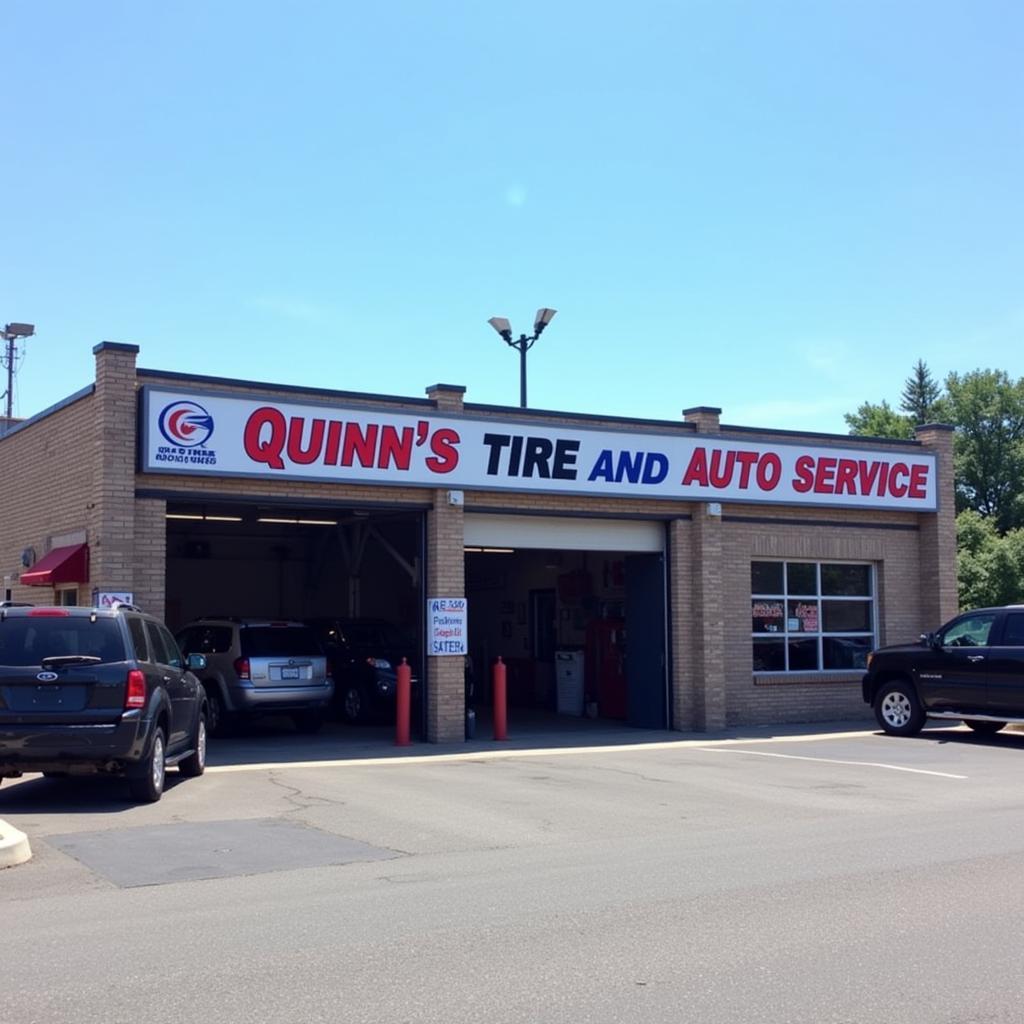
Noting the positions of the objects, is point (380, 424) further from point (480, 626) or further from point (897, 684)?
point (480, 626)

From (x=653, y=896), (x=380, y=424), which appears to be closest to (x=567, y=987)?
(x=653, y=896)

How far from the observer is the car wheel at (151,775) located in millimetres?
12148

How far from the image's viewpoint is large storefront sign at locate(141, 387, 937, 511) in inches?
673

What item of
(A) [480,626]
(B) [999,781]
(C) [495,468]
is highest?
(C) [495,468]

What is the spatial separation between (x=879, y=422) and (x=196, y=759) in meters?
67.2

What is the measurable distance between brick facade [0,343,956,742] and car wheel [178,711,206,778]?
96.1 inches

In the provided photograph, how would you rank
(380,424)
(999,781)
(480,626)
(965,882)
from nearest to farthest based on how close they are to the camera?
(965,882) < (999,781) < (380,424) < (480,626)

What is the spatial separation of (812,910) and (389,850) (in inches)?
144

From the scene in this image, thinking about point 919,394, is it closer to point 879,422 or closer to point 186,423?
point 879,422

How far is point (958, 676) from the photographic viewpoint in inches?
746

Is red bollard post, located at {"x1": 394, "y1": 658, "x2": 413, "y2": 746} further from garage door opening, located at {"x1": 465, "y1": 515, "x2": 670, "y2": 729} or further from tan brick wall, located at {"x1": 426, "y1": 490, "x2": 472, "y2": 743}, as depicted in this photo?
garage door opening, located at {"x1": 465, "y1": 515, "x2": 670, "y2": 729}

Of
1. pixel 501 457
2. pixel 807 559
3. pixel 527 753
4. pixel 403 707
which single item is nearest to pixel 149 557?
pixel 403 707

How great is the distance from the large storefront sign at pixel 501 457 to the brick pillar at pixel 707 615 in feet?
1.34

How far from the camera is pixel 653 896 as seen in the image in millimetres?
8148
